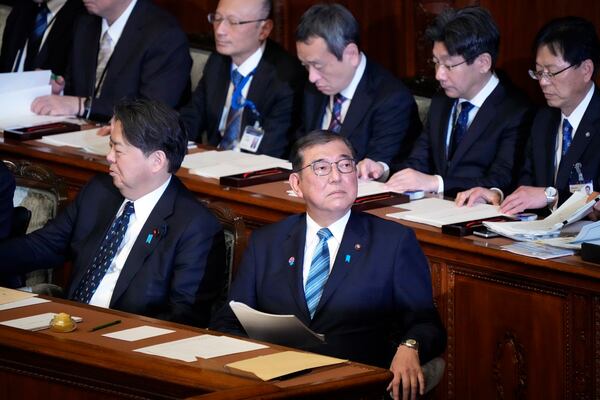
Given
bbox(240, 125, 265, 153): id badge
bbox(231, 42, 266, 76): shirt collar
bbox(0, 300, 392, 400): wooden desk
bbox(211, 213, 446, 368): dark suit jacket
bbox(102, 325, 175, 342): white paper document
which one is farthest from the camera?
bbox(231, 42, 266, 76): shirt collar

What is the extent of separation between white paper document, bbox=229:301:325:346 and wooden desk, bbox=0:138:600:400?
3.47ft

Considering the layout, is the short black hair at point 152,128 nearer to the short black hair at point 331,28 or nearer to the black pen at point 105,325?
the black pen at point 105,325

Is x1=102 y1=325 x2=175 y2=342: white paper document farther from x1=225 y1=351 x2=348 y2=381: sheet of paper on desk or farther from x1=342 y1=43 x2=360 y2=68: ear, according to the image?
x1=342 y1=43 x2=360 y2=68: ear

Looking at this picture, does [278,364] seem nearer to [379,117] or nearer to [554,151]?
[554,151]

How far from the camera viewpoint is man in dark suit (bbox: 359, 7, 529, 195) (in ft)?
19.0

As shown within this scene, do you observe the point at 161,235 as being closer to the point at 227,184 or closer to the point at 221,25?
the point at 227,184

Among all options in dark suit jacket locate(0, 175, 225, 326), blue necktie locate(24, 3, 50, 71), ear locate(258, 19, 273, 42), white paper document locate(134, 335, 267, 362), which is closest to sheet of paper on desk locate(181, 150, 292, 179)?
ear locate(258, 19, 273, 42)

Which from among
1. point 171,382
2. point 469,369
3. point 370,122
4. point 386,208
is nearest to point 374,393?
point 171,382

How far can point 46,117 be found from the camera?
22.6ft

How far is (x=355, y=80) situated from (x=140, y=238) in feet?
7.09

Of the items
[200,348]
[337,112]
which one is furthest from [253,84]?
[200,348]

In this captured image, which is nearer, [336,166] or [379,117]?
[336,166]

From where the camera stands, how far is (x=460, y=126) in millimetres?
5953

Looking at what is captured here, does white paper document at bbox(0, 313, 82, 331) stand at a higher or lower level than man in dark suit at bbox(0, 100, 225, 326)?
lower
